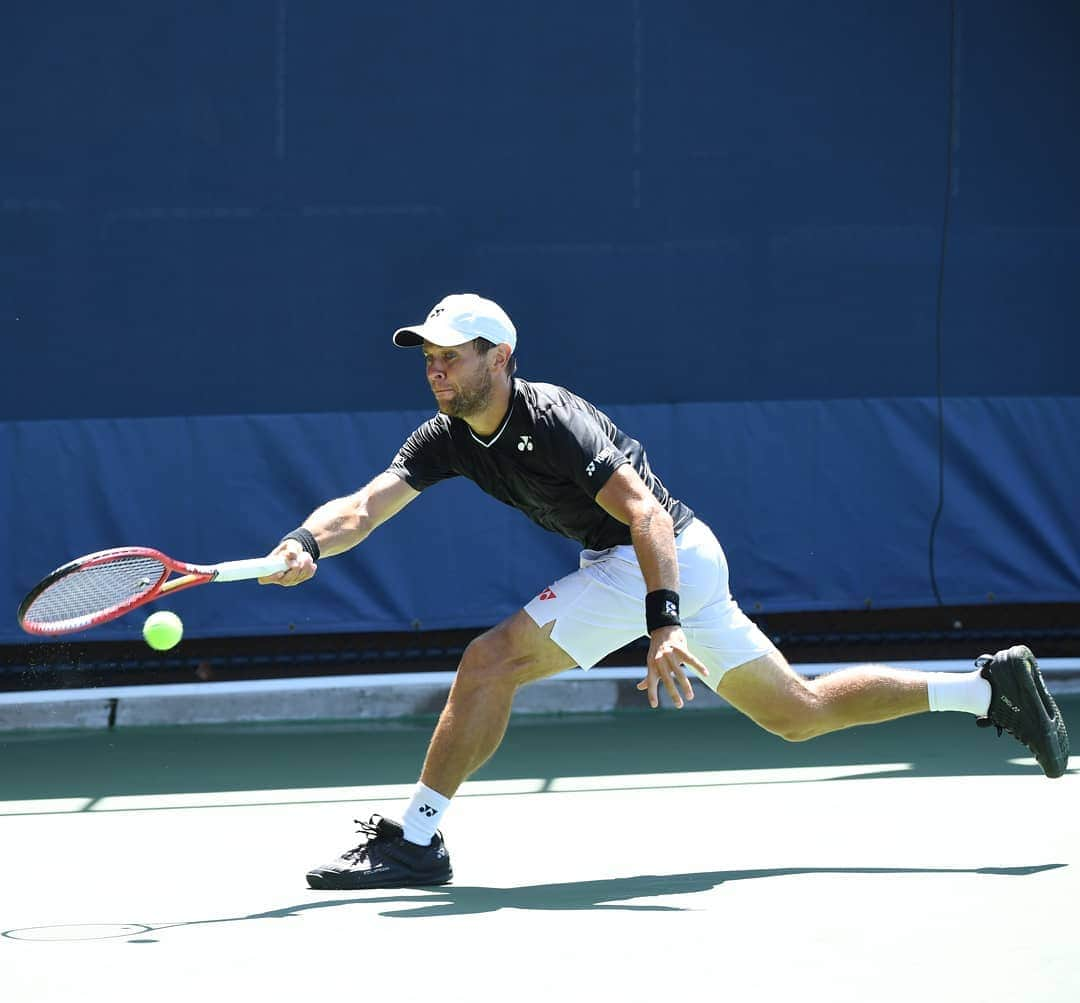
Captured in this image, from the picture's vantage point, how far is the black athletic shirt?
190 inches

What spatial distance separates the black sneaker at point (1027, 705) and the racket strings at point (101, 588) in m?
2.17

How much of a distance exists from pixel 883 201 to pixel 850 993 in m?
4.96

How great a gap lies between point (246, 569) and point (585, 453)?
0.86 meters

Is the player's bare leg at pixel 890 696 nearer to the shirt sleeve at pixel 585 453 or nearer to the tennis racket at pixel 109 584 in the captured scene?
the shirt sleeve at pixel 585 453

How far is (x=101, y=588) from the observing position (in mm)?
4688

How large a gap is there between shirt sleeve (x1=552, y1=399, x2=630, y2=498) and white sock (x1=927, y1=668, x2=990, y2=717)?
Answer: 1037 millimetres

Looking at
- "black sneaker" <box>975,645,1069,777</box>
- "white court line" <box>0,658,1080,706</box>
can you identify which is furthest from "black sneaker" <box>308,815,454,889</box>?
"white court line" <box>0,658,1080,706</box>

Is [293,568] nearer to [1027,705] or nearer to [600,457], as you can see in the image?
[600,457]

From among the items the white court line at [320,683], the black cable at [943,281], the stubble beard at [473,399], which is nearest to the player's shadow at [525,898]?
the stubble beard at [473,399]

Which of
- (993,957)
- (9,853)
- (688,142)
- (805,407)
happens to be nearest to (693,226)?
(688,142)

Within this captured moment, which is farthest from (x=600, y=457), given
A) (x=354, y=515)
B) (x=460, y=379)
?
(x=354, y=515)

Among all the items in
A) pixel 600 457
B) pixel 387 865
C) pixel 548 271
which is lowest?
pixel 387 865

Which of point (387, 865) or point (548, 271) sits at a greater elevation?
point (548, 271)

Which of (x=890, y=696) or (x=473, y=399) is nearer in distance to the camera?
(x=473, y=399)
